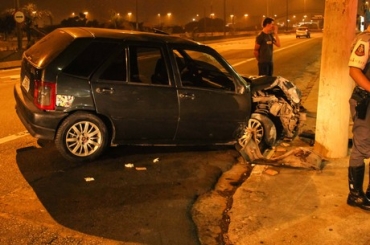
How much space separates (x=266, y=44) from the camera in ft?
31.0

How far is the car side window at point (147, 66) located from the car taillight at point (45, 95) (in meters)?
0.97

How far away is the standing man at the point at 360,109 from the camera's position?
436 cm

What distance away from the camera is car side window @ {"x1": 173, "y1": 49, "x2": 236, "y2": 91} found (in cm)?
622

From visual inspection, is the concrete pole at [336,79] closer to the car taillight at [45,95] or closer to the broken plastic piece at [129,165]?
the broken plastic piece at [129,165]

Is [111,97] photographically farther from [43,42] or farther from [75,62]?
[43,42]

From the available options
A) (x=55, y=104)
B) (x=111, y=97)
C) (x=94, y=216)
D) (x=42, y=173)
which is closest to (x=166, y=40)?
(x=111, y=97)

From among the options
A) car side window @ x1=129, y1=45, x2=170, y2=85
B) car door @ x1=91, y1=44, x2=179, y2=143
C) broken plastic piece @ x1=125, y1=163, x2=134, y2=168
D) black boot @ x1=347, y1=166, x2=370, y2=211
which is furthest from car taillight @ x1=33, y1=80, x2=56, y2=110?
black boot @ x1=347, y1=166, x2=370, y2=211

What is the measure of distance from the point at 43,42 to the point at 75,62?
1.00 m

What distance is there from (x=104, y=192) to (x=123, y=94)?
1.35 meters

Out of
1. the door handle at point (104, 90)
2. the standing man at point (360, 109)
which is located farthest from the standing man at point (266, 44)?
the standing man at point (360, 109)

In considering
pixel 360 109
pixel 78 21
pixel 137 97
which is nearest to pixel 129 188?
pixel 137 97

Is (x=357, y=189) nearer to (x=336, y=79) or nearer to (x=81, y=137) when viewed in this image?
(x=336, y=79)

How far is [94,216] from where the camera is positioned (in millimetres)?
4371

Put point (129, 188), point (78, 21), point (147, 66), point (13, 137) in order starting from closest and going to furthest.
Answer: point (129, 188)
point (147, 66)
point (13, 137)
point (78, 21)
